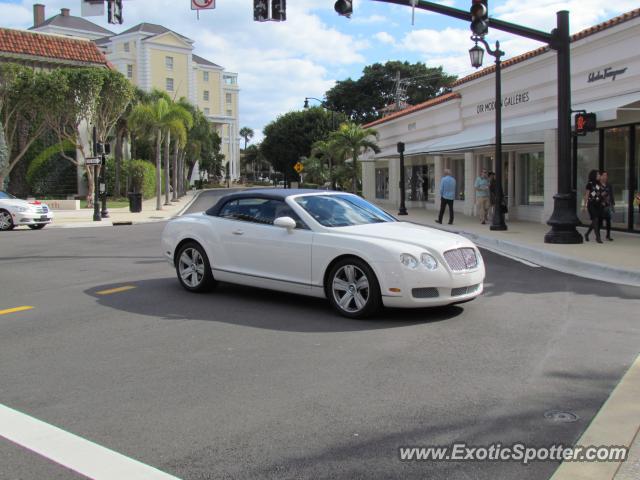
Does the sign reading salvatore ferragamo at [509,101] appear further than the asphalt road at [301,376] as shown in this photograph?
Yes

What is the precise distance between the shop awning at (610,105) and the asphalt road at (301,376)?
6818 mm

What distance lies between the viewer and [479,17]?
44.4 feet

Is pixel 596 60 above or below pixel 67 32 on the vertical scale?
below

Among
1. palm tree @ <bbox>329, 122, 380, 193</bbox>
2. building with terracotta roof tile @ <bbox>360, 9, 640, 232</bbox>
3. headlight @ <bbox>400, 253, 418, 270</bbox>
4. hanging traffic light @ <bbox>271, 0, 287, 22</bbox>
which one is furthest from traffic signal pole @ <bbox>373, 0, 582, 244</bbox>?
palm tree @ <bbox>329, 122, 380, 193</bbox>

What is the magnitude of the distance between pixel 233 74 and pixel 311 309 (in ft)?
386

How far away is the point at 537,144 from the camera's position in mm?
21516

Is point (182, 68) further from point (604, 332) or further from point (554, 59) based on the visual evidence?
point (604, 332)

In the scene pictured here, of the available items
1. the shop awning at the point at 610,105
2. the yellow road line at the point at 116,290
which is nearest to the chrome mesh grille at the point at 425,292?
the yellow road line at the point at 116,290

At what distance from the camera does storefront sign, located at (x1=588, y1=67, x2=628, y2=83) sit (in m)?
17.0

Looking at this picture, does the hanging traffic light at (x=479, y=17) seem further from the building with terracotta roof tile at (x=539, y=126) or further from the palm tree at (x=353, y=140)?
the palm tree at (x=353, y=140)

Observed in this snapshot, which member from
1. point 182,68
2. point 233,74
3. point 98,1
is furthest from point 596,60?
point 233,74

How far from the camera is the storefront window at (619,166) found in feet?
55.6

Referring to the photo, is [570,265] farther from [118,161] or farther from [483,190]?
[118,161]

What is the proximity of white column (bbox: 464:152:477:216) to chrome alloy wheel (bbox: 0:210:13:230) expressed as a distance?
17.4 metres
